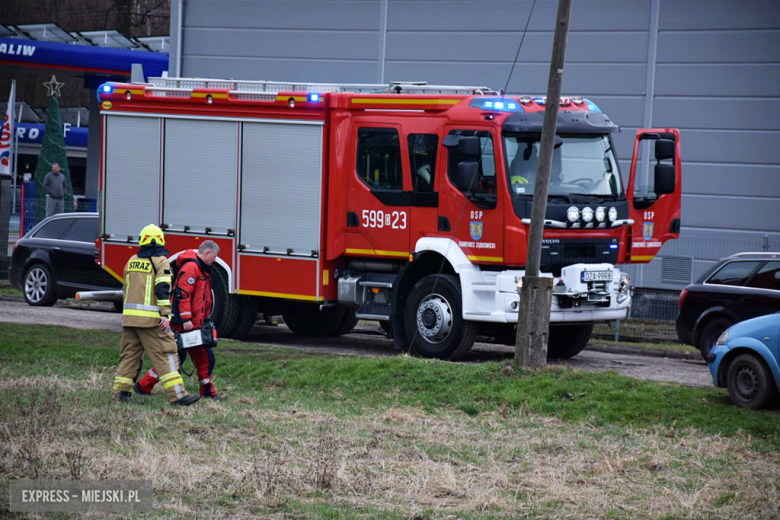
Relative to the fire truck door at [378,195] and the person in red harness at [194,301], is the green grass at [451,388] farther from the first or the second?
the fire truck door at [378,195]

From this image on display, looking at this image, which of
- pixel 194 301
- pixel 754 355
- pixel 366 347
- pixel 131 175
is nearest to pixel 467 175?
pixel 366 347

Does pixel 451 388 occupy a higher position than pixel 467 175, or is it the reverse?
pixel 467 175

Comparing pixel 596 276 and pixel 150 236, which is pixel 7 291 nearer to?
pixel 150 236

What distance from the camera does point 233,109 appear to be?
15.6 metres

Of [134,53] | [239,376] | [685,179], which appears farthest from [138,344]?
[134,53]

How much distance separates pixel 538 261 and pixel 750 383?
2.51m

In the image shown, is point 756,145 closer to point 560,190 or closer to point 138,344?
point 560,190

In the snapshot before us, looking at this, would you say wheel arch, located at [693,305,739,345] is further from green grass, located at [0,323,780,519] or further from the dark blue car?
the dark blue car

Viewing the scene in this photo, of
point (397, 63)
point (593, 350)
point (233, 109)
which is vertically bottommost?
point (593, 350)

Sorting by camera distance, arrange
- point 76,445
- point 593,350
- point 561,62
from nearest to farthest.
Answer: point 76,445, point 561,62, point 593,350

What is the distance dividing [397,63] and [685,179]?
22.7ft

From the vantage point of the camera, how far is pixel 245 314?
16203mm

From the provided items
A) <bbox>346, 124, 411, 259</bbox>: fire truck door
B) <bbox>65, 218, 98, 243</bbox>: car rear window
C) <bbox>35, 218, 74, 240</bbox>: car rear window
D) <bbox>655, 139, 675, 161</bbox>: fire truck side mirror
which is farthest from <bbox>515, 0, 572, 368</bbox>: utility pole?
<bbox>35, 218, 74, 240</bbox>: car rear window

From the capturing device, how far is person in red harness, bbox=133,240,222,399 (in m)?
10.9
